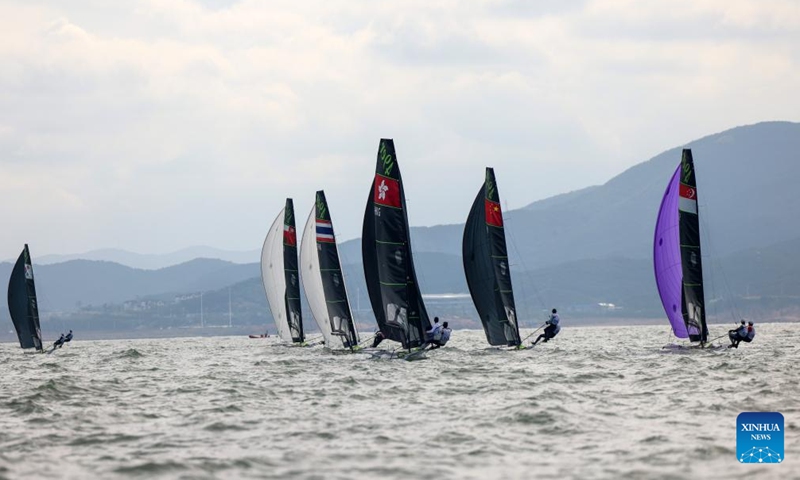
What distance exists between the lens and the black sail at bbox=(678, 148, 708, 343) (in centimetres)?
4950

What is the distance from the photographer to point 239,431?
26.2 metres

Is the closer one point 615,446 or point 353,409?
point 615,446

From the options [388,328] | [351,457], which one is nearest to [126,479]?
[351,457]

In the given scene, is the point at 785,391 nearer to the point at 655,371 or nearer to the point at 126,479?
the point at 655,371

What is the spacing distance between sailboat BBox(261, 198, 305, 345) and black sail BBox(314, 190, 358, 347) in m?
11.9

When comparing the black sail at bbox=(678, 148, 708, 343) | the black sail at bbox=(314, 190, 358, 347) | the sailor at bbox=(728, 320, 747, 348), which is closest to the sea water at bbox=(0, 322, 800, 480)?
the sailor at bbox=(728, 320, 747, 348)

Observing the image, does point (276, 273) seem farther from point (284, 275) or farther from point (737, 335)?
point (737, 335)

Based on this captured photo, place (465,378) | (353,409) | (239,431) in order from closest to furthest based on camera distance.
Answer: (239,431) → (353,409) → (465,378)

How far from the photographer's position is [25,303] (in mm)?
78062

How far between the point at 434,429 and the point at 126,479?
7.73 metres

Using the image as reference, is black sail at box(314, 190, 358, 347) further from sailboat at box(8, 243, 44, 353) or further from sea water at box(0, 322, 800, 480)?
sailboat at box(8, 243, 44, 353)

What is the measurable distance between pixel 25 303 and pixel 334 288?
29932mm

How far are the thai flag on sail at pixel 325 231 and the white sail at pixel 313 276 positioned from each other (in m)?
1.11

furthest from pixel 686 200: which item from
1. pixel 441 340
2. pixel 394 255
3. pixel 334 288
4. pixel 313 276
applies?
pixel 313 276
